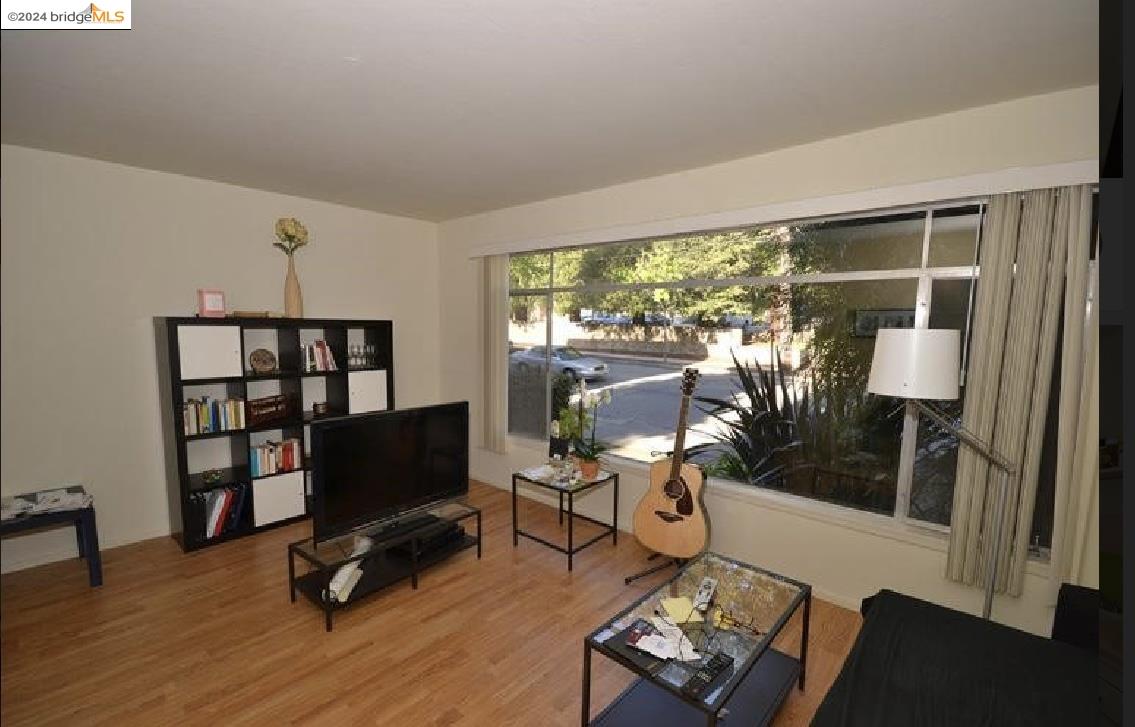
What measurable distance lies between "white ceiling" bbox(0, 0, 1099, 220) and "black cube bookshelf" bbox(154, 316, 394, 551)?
1158mm

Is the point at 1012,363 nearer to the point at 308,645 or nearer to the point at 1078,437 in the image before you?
the point at 1078,437

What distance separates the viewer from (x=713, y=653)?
6.06 ft

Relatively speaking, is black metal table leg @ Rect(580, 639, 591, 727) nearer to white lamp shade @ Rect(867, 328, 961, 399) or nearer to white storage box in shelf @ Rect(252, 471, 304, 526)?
white lamp shade @ Rect(867, 328, 961, 399)

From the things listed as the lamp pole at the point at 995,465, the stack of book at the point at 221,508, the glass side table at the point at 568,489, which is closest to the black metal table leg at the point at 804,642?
the lamp pole at the point at 995,465

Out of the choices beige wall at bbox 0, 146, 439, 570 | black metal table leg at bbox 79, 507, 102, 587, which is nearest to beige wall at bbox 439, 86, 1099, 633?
beige wall at bbox 0, 146, 439, 570

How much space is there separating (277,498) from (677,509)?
283 centimetres

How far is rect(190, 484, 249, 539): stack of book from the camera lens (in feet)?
10.8

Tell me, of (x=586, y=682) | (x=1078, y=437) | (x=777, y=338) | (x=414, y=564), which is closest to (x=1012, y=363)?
(x=1078, y=437)

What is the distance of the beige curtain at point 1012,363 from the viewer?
2.12m

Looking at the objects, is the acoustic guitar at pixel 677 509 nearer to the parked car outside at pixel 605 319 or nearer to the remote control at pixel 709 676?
the parked car outside at pixel 605 319

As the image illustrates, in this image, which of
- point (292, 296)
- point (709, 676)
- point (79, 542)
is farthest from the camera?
point (292, 296)

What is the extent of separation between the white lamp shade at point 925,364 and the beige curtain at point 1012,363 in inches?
22.7

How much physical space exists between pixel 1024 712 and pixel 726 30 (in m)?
2.42

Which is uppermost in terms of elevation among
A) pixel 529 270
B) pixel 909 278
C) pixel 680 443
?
pixel 529 270
